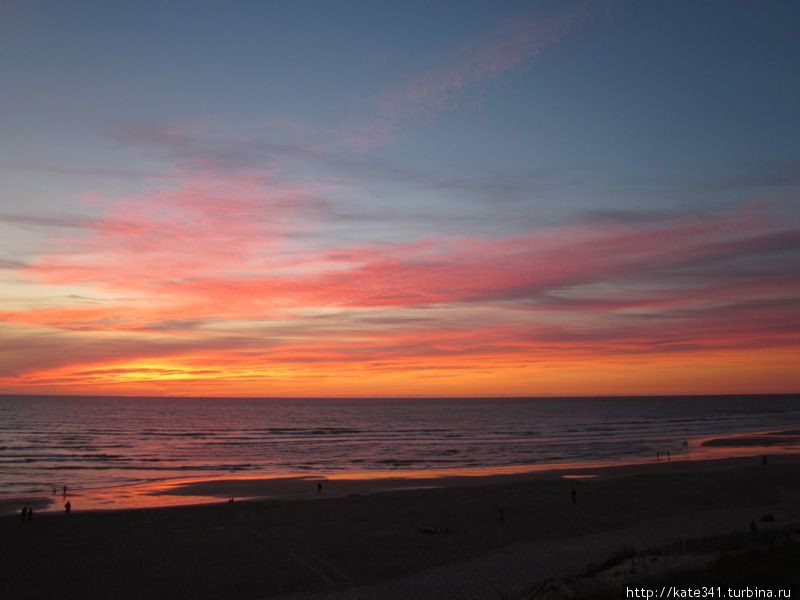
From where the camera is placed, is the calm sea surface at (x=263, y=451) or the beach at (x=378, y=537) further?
the calm sea surface at (x=263, y=451)

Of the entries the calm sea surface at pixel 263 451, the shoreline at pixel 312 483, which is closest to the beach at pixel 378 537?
the shoreline at pixel 312 483

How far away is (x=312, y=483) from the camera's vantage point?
1882 inches

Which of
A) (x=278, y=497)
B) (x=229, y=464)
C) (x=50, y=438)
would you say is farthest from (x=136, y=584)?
(x=50, y=438)

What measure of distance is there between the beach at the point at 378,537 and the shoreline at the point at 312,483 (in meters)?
1.36

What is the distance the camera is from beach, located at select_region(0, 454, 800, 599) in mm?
21953

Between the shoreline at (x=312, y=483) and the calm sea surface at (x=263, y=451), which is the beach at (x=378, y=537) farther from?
the calm sea surface at (x=263, y=451)

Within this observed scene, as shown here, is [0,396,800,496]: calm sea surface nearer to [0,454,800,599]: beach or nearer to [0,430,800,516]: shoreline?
[0,430,800,516]: shoreline

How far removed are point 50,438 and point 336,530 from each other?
77415 millimetres

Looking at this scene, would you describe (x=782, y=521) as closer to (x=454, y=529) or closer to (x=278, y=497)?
(x=454, y=529)

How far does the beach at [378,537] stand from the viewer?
864 inches

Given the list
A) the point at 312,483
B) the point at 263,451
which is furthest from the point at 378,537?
the point at 263,451

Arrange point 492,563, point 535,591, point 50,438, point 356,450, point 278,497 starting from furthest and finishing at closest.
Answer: point 50,438, point 356,450, point 278,497, point 492,563, point 535,591

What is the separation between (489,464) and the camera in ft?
202

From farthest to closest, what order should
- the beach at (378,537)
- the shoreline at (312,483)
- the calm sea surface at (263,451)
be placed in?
the calm sea surface at (263,451) → the shoreline at (312,483) → the beach at (378,537)
